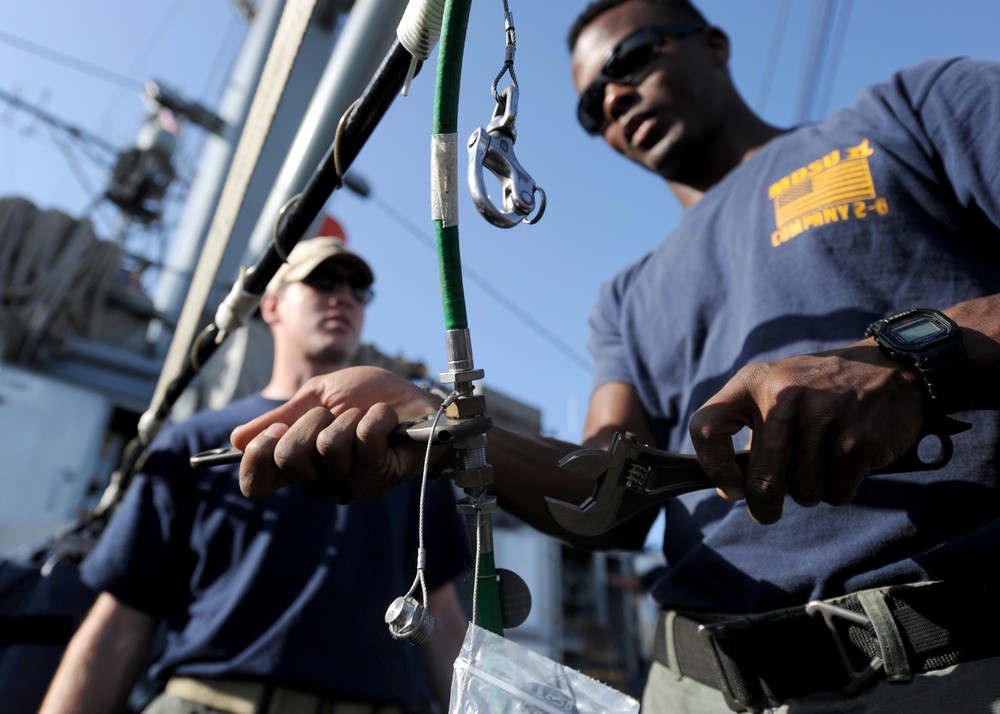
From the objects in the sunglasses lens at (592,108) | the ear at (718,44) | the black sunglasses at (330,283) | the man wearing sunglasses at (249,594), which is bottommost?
the man wearing sunglasses at (249,594)

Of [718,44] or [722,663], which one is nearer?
[722,663]

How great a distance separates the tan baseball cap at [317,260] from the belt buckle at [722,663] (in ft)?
6.90

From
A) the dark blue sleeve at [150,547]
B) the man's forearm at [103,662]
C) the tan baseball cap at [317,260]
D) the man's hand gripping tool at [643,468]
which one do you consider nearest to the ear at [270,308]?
the tan baseball cap at [317,260]

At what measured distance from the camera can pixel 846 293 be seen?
1.25m

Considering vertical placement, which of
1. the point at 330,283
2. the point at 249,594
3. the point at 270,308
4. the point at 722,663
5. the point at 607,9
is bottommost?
the point at 249,594

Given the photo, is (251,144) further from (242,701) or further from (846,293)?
(846,293)

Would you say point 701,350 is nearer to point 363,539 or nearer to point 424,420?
point 424,420

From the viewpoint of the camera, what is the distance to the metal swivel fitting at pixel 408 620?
0.68 m

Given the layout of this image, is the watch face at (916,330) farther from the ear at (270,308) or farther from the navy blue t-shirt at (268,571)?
the ear at (270,308)

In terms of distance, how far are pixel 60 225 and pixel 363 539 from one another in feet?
29.1

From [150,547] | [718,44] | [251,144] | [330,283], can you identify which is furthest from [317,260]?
[718,44]

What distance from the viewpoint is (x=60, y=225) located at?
8820mm

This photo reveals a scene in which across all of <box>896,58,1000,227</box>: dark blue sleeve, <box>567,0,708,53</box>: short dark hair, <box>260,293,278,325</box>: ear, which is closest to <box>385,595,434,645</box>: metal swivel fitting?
<box>896,58,1000,227</box>: dark blue sleeve

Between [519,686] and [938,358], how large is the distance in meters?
0.63
